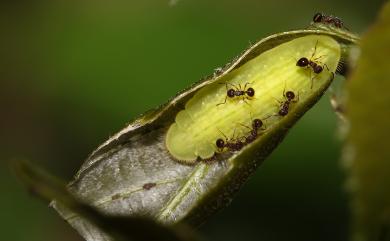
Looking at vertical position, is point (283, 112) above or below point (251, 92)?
below

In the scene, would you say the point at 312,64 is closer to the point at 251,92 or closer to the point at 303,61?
the point at 303,61

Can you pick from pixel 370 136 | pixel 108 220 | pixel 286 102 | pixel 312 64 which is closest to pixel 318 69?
pixel 312 64

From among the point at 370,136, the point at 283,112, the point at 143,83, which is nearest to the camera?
the point at 370,136

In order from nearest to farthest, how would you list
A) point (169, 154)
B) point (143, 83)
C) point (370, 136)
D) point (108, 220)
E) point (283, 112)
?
point (370, 136) < point (108, 220) < point (283, 112) < point (169, 154) < point (143, 83)

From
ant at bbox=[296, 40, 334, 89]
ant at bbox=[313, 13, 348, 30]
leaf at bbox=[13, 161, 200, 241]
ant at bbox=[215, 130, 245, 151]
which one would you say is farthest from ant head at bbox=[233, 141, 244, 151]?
leaf at bbox=[13, 161, 200, 241]

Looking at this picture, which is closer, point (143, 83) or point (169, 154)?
point (169, 154)

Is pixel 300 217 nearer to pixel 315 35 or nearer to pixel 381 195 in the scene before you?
pixel 315 35
